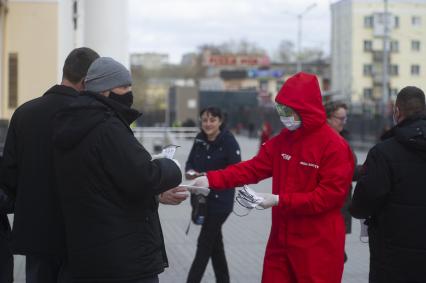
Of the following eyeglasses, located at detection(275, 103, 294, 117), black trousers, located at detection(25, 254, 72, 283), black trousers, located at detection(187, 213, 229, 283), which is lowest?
black trousers, located at detection(187, 213, 229, 283)

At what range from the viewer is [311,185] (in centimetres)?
508

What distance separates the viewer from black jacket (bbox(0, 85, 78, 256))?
4.68 metres

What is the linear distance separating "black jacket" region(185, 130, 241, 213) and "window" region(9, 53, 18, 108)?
6.44 meters

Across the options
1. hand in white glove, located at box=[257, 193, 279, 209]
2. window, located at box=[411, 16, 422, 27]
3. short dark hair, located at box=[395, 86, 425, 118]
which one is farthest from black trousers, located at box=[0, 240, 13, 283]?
window, located at box=[411, 16, 422, 27]

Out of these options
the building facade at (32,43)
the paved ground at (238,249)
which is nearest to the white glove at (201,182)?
the paved ground at (238,249)

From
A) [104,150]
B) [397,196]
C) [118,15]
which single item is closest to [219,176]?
[397,196]

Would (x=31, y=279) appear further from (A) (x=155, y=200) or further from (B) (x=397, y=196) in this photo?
(B) (x=397, y=196)

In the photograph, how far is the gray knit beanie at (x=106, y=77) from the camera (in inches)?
172

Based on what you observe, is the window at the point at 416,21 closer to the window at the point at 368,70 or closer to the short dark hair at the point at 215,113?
the window at the point at 368,70

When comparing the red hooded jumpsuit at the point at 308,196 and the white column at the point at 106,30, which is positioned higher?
the white column at the point at 106,30

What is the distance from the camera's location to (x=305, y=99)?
5.18 metres

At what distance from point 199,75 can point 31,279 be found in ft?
432

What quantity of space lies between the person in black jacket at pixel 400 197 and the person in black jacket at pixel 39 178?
1.81 metres

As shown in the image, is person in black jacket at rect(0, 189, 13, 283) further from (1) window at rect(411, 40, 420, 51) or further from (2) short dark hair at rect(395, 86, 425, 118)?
(1) window at rect(411, 40, 420, 51)
